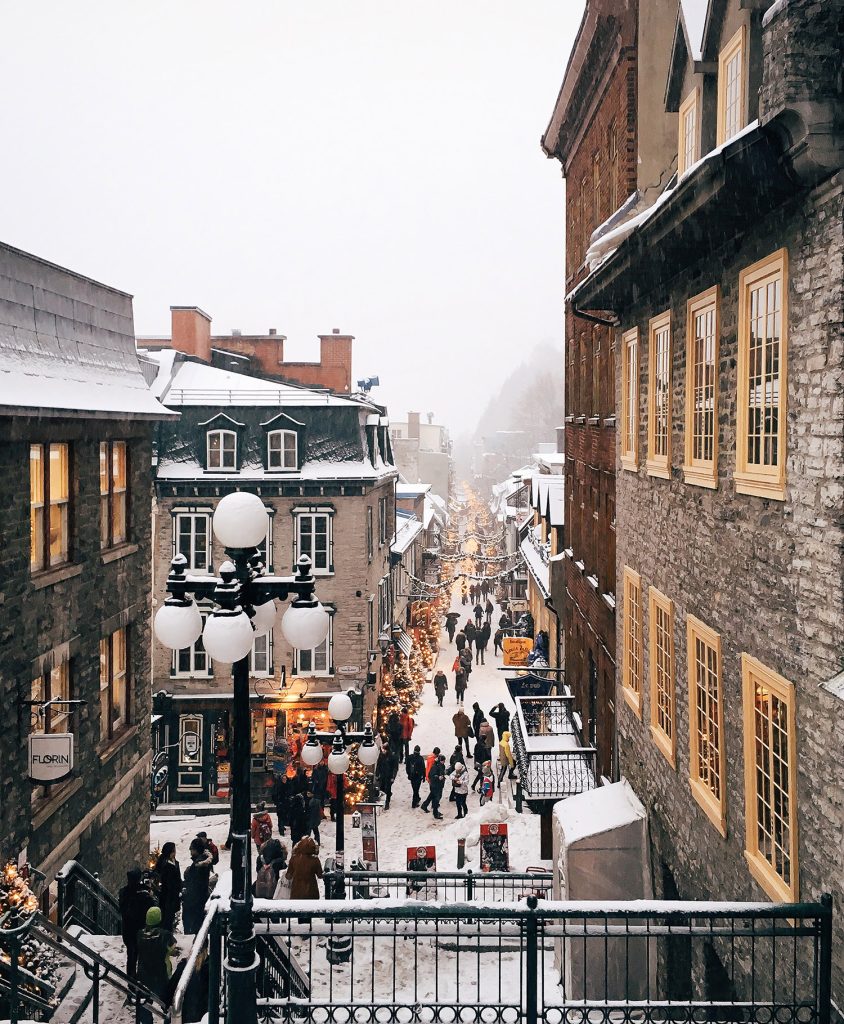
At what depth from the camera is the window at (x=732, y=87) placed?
776 centimetres

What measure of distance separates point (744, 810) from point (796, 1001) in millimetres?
1624

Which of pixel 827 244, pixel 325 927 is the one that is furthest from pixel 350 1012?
pixel 827 244

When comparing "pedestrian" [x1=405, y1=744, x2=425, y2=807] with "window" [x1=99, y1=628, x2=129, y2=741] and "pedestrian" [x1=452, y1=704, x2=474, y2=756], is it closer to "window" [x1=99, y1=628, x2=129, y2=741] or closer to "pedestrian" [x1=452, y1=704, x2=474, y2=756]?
"pedestrian" [x1=452, y1=704, x2=474, y2=756]

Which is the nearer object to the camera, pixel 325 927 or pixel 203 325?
pixel 325 927

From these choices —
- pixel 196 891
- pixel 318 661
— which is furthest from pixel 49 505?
pixel 318 661

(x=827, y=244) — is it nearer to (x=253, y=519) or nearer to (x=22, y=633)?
(x=253, y=519)

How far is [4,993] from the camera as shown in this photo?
25.5ft

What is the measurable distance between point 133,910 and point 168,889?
5.93ft

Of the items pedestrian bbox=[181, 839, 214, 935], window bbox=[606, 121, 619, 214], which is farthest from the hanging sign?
window bbox=[606, 121, 619, 214]

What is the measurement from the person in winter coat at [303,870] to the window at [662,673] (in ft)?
16.5

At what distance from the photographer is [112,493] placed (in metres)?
15.1

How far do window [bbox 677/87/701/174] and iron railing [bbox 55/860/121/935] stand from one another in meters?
11.5

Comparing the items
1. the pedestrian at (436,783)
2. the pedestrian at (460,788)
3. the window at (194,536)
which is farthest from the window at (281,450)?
the pedestrian at (460,788)

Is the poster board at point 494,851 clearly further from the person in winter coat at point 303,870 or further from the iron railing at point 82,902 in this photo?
the iron railing at point 82,902
